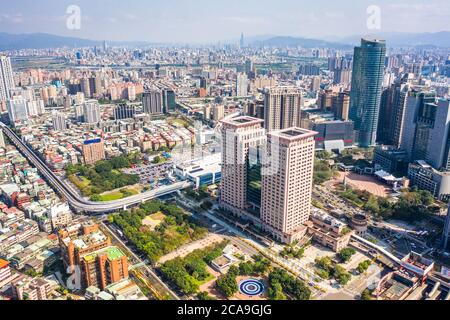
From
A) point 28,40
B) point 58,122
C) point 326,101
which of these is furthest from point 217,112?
point 28,40

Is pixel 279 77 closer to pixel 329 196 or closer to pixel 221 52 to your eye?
pixel 221 52

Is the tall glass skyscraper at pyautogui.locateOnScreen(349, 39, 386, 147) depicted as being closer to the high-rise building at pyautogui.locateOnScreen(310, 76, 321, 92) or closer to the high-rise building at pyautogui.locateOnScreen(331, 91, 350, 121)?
the high-rise building at pyautogui.locateOnScreen(331, 91, 350, 121)

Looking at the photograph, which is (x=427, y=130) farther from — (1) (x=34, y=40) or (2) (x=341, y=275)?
(1) (x=34, y=40)

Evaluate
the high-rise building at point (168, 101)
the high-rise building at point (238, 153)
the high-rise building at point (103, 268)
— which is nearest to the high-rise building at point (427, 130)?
the high-rise building at point (238, 153)

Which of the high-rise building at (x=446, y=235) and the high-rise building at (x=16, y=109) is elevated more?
the high-rise building at (x=16, y=109)

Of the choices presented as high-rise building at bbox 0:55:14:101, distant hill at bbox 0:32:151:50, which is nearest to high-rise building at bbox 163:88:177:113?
high-rise building at bbox 0:55:14:101

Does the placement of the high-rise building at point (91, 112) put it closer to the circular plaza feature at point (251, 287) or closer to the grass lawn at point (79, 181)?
the grass lawn at point (79, 181)

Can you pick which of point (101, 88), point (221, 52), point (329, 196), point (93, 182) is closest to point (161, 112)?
point (101, 88)
